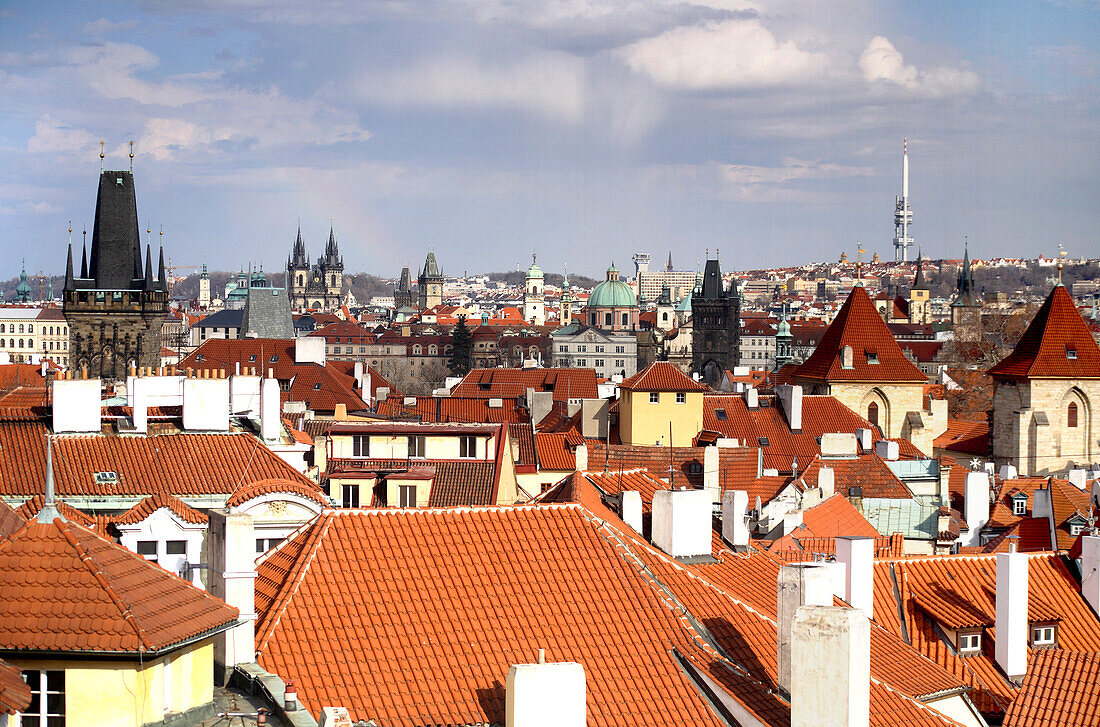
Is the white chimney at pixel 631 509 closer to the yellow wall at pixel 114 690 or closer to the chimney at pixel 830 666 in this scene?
the chimney at pixel 830 666

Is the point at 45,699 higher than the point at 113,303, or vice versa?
the point at 113,303

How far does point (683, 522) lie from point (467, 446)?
11401mm

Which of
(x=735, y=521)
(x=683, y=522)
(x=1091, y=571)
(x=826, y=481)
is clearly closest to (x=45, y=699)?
(x=683, y=522)

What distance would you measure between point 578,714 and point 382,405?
41.3m

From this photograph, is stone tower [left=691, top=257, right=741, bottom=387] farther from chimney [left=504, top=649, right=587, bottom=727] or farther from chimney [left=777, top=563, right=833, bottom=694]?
chimney [left=504, top=649, right=587, bottom=727]

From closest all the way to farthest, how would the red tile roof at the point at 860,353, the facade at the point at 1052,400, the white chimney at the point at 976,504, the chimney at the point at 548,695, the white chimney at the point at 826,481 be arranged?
the chimney at the point at 548,695 < the white chimney at the point at 826,481 < the white chimney at the point at 976,504 < the facade at the point at 1052,400 < the red tile roof at the point at 860,353

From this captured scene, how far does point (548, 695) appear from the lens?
8617 millimetres

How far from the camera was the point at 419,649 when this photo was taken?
10180 millimetres

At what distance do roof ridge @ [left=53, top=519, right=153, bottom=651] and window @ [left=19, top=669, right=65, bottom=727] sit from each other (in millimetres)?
428

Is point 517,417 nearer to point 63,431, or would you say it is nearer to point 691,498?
point 63,431

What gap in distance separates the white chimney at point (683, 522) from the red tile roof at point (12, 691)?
6644 millimetres

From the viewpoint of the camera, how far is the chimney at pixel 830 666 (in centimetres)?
902

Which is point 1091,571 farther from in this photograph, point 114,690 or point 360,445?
point 360,445

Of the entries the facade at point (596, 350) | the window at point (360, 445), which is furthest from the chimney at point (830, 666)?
the facade at point (596, 350)
